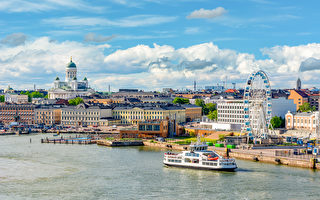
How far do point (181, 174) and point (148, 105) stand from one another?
60497 millimetres

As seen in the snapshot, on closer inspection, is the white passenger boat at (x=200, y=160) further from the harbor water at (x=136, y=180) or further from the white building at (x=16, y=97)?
the white building at (x=16, y=97)

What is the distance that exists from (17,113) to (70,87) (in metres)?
66.3

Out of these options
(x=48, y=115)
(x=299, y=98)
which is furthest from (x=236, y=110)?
(x=299, y=98)

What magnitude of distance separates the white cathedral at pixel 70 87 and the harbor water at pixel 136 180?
12131 centimetres

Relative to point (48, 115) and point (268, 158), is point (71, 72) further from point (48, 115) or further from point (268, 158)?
point (268, 158)

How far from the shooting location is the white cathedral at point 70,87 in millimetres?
171750

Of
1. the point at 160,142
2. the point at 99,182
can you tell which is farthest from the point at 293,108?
the point at 99,182

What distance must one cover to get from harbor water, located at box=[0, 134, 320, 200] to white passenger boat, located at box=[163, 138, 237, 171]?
659 mm

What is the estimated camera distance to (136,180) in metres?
38.3

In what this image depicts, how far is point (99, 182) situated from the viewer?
3775 centimetres

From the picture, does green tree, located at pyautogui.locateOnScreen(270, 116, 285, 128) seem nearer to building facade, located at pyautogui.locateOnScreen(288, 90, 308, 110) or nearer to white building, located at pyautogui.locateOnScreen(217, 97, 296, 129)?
white building, located at pyautogui.locateOnScreen(217, 97, 296, 129)

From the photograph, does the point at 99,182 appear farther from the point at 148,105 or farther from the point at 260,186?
the point at 148,105

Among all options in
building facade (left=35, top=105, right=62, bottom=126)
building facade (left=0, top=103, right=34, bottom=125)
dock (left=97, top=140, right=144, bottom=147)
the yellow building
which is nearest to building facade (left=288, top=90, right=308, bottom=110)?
the yellow building

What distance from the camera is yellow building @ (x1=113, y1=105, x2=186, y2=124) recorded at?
317 feet
